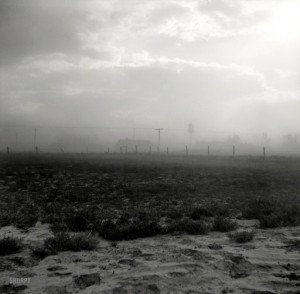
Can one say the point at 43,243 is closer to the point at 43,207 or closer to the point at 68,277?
the point at 68,277

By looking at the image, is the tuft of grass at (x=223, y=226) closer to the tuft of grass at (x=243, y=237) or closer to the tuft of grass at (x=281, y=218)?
the tuft of grass at (x=243, y=237)

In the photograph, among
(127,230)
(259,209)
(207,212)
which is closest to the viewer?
(127,230)

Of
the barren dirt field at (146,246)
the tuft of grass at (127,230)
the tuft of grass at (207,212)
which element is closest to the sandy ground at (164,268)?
the barren dirt field at (146,246)

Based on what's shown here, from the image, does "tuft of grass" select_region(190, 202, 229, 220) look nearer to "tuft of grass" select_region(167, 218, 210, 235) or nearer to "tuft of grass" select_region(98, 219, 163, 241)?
"tuft of grass" select_region(167, 218, 210, 235)

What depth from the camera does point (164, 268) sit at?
199 inches

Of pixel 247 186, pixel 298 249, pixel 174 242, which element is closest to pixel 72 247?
pixel 174 242

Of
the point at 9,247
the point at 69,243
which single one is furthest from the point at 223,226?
the point at 9,247

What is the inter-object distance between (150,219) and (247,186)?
9.01 metres

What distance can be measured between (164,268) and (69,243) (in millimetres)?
2021

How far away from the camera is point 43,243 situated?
21.5 ft

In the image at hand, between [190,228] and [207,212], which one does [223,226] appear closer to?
[190,228]

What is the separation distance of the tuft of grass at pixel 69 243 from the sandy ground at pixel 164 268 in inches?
7.6

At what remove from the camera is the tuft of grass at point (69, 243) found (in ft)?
19.9

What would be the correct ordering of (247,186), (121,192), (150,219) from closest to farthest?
(150,219) < (121,192) < (247,186)
